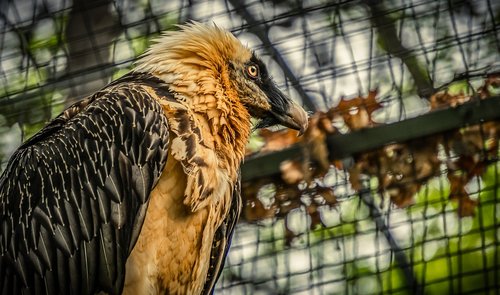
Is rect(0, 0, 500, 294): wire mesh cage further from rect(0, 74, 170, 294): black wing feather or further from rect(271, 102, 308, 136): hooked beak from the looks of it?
rect(0, 74, 170, 294): black wing feather

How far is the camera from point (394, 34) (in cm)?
716

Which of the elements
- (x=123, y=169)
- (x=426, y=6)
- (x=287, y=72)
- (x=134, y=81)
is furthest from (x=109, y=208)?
(x=426, y=6)

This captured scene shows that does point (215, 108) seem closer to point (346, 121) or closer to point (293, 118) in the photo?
point (293, 118)

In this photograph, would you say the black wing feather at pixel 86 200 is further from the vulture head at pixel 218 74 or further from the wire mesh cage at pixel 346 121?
the wire mesh cage at pixel 346 121

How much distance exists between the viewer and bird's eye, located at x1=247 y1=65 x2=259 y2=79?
20.9ft

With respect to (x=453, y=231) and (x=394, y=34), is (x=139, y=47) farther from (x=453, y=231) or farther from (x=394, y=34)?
(x=453, y=231)

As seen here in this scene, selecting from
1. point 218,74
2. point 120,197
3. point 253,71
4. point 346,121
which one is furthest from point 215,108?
point 346,121

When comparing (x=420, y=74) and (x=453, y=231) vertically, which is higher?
(x=420, y=74)

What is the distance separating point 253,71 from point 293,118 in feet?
1.03

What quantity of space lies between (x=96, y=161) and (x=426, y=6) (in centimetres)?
241

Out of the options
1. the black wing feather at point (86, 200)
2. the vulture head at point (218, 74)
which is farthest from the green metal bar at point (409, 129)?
the black wing feather at point (86, 200)

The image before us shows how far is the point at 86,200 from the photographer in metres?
5.69

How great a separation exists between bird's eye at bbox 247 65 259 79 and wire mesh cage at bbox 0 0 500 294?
2.28 feet

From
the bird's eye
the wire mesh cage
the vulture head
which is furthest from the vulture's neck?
the wire mesh cage
